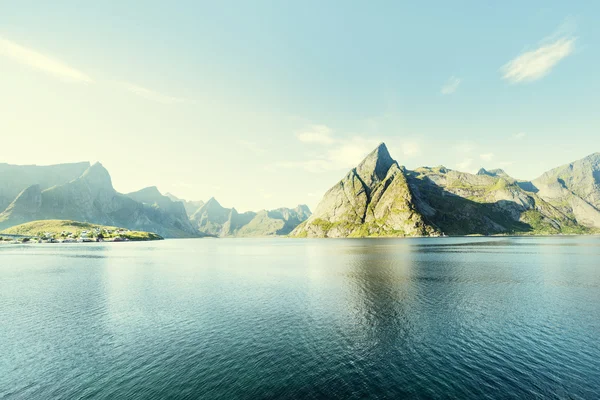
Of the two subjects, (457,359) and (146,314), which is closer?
(457,359)

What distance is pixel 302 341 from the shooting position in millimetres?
38688

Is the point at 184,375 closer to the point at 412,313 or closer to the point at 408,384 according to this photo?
the point at 408,384

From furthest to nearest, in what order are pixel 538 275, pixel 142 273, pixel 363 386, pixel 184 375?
pixel 142 273, pixel 538 275, pixel 184 375, pixel 363 386

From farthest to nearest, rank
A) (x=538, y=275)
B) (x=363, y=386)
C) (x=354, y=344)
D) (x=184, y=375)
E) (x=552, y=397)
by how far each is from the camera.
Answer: (x=538, y=275) < (x=354, y=344) < (x=184, y=375) < (x=363, y=386) < (x=552, y=397)

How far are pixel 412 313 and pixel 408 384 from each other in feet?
82.3

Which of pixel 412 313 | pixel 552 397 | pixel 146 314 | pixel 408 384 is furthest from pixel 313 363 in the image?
pixel 146 314

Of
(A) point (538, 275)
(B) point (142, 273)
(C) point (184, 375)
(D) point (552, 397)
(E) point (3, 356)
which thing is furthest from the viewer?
(B) point (142, 273)

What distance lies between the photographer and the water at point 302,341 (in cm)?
2761

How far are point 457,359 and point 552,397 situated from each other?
8.99 metres

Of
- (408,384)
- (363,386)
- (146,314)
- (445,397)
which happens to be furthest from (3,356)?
(445,397)

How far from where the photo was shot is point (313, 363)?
32219 millimetres

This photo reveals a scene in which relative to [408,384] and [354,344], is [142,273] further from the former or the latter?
[408,384]

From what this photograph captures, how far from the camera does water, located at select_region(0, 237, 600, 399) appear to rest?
2761cm

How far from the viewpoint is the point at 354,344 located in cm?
3759
